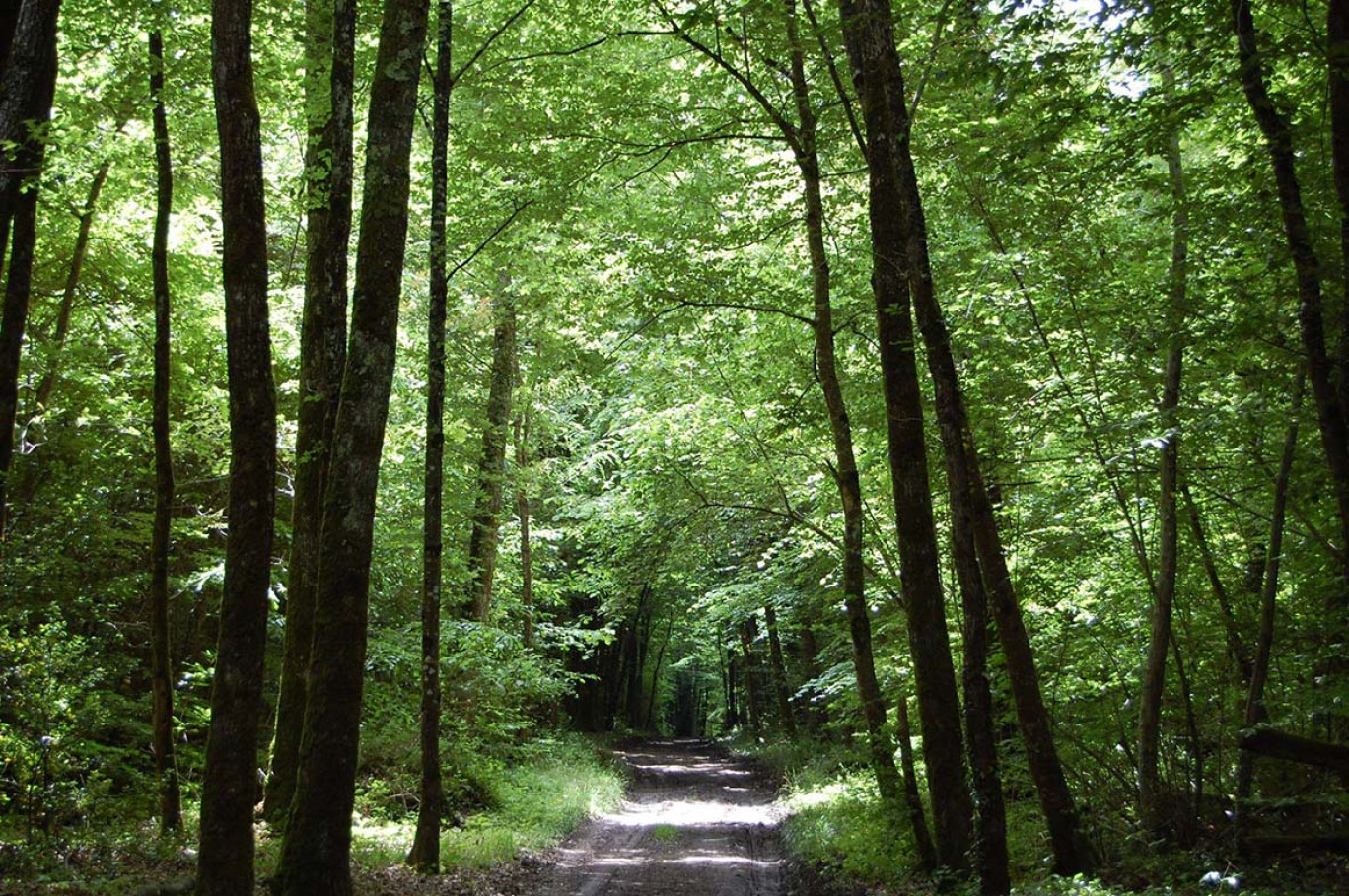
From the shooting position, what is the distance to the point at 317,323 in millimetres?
9266

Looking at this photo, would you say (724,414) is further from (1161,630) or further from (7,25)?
(7,25)

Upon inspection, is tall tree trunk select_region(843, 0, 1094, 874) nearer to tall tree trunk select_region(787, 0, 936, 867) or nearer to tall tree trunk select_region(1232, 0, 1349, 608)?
tall tree trunk select_region(787, 0, 936, 867)

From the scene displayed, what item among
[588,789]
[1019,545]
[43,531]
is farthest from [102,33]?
[588,789]

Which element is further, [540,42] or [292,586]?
[540,42]

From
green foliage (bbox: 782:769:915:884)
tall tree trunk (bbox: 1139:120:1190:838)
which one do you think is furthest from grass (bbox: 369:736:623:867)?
tall tree trunk (bbox: 1139:120:1190:838)

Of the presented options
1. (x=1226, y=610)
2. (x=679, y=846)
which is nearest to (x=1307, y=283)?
(x=1226, y=610)

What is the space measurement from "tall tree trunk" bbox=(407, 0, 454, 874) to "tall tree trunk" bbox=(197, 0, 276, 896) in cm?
260

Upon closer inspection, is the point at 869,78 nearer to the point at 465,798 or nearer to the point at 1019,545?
the point at 1019,545

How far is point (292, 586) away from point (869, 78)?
7905mm

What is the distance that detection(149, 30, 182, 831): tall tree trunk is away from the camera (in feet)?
29.8

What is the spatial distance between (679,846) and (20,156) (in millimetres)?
11528

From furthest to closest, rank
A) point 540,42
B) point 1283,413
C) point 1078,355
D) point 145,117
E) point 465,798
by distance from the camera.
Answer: point 465,798, point 540,42, point 145,117, point 1078,355, point 1283,413

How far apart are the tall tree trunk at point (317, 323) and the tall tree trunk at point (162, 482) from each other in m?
1.02

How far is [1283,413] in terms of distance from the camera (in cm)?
653
